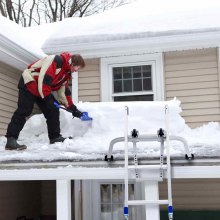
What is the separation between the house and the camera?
7.62 m

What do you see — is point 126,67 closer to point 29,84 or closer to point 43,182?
point 29,84

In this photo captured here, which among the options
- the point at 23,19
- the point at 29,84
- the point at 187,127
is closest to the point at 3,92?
the point at 29,84

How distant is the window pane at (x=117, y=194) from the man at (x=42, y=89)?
7.05 feet

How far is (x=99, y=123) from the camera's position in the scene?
7027 mm

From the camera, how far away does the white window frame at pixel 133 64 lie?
7922 millimetres

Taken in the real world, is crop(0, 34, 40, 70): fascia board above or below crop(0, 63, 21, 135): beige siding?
above

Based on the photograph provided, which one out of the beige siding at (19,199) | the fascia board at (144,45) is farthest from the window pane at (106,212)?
the fascia board at (144,45)

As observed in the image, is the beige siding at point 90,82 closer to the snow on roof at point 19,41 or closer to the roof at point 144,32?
the roof at point 144,32

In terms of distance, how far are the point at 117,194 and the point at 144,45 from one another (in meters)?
3.06

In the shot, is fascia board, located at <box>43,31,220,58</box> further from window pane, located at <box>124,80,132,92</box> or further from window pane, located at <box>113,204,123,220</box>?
window pane, located at <box>113,204,123,220</box>

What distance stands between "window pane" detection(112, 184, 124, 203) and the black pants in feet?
7.16

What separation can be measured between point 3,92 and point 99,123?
214 centimetres

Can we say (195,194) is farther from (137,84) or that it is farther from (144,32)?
(144,32)

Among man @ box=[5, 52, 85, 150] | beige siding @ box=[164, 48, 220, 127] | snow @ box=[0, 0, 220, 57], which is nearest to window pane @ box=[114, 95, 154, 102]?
beige siding @ box=[164, 48, 220, 127]
